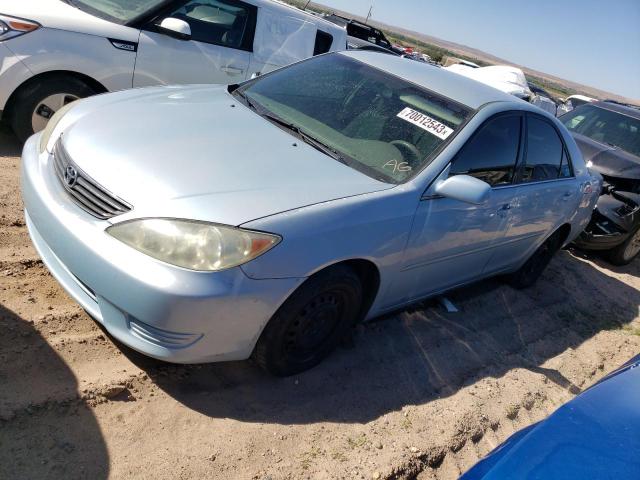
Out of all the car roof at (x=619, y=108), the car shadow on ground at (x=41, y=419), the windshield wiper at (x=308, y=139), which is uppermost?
the car roof at (x=619, y=108)

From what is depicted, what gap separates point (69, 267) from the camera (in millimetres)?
2432

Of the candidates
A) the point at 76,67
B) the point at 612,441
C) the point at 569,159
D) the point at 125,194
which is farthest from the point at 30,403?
the point at 569,159

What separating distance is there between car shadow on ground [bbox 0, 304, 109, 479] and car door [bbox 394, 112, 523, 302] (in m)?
1.77

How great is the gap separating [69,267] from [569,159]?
3.93 metres

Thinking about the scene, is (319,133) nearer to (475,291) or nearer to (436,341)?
(436,341)

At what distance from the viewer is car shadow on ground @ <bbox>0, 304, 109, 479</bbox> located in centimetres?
205

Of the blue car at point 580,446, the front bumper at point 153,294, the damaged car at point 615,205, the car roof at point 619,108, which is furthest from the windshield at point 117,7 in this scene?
the car roof at point 619,108

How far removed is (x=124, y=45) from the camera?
4.70 metres

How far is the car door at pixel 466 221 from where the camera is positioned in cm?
307

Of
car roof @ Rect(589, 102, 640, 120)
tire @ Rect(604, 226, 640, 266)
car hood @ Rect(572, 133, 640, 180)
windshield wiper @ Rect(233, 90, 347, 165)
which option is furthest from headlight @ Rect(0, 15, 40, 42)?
car roof @ Rect(589, 102, 640, 120)

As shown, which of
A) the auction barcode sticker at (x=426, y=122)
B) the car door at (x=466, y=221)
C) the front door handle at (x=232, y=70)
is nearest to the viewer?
the car door at (x=466, y=221)

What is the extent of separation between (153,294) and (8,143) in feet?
11.5

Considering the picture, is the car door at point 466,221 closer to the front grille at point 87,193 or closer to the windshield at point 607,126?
the front grille at point 87,193

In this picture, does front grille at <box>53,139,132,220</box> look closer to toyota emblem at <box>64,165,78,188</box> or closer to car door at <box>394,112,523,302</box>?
toyota emblem at <box>64,165,78,188</box>
